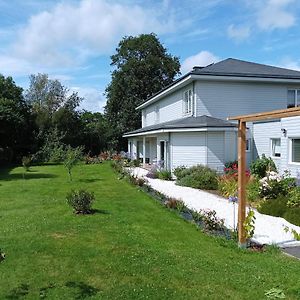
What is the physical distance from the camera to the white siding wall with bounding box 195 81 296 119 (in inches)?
926

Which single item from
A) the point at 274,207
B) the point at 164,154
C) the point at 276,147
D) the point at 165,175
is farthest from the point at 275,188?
the point at 164,154

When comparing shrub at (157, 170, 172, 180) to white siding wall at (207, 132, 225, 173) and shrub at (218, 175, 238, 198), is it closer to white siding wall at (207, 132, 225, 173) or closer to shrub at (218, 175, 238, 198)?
white siding wall at (207, 132, 225, 173)

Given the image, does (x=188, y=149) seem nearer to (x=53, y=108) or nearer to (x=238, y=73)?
(x=238, y=73)

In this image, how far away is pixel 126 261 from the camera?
21.8 feet

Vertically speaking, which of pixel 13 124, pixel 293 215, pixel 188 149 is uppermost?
pixel 13 124

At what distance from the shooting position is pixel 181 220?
10523 millimetres

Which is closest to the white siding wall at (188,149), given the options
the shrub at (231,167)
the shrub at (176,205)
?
the shrub at (231,167)

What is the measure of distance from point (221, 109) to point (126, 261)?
18390 mm

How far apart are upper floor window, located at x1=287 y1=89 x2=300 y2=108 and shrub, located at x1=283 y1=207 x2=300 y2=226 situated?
15.9m

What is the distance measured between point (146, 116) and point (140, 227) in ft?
110

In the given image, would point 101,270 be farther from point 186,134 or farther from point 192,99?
point 192,99

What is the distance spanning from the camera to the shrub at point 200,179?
18422 millimetres

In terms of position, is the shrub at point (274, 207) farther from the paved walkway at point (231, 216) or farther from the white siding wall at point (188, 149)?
the white siding wall at point (188, 149)

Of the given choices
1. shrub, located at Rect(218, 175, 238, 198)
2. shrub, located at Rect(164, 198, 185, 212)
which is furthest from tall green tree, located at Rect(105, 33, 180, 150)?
shrub, located at Rect(164, 198, 185, 212)
